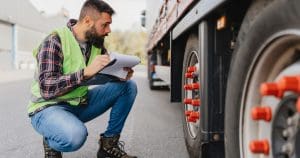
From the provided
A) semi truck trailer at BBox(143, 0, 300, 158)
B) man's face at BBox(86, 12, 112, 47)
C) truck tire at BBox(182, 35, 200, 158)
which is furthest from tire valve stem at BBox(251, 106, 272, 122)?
man's face at BBox(86, 12, 112, 47)

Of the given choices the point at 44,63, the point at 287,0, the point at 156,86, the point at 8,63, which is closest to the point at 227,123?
the point at 287,0

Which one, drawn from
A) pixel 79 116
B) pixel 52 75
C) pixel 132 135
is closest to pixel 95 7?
pixel 52 75

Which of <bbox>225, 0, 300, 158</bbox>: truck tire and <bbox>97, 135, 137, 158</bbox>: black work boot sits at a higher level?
<bbox>225, 0, 300, 158</bbox>: truck tire

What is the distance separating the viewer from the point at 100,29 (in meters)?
3.59

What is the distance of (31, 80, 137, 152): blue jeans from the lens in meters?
3.34

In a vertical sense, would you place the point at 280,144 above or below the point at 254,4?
below

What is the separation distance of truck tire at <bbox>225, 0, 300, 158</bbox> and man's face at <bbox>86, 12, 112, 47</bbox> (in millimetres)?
1616

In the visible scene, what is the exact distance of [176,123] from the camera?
21.0 feet

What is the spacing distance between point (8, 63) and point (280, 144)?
31.8m

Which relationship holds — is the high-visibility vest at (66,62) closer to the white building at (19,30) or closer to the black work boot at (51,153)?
the black work boot at (51,153)

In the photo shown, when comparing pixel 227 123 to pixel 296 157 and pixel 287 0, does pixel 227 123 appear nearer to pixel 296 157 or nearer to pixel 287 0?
pixel 296 157

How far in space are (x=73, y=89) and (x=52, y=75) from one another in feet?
0.70

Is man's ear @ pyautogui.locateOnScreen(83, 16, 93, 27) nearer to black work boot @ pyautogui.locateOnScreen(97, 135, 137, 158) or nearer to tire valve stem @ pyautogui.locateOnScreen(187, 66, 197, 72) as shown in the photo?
tire valve stem @ pyautogui.locateOnScreen(187, 66, 197, 72)

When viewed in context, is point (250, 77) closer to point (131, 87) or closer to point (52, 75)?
point (52, 75)
